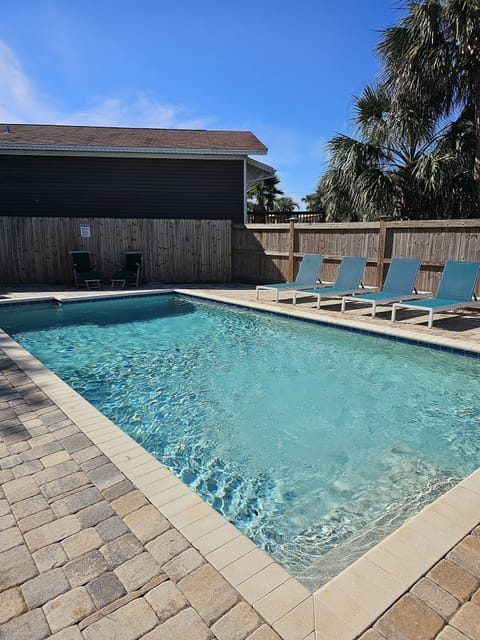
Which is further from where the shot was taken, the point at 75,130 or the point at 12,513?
the point at 75,130

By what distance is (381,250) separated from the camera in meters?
8.88

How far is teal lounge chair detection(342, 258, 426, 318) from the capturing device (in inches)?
305

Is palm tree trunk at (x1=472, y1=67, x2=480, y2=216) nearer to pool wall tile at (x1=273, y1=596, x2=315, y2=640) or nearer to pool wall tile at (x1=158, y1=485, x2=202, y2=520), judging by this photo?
pool wall tile at (x1=158, y1=485, x2=202, y2=520)

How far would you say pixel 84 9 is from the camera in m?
9.20

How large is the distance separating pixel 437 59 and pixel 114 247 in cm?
979

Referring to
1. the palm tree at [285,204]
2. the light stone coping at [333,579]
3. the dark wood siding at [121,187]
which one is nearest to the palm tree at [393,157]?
the dark wood siding at [121,187]

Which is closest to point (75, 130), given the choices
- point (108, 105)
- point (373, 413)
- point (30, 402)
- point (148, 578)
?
point (108, 105)

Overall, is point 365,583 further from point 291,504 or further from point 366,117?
point 366,117

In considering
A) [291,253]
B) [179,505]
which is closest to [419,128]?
[291,253]

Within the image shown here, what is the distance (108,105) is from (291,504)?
17931mm

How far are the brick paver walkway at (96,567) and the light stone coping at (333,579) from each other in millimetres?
73

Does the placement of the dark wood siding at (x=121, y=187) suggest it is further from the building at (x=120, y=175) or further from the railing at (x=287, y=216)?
the railing at (x=287, y=216)

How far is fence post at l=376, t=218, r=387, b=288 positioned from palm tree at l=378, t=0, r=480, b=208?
3.28 metres

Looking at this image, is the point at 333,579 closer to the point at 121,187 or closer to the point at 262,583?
the point at 262,583
